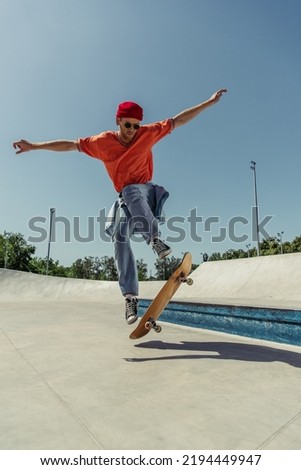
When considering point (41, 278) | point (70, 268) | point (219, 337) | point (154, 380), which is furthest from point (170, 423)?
point (70, 268)

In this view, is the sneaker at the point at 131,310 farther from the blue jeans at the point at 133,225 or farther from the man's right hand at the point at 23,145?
the man's right hand at the point at 23,145

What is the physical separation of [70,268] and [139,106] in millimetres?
82025

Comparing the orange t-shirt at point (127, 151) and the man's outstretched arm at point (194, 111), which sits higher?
the man's outstretched arm at point (194, 111)

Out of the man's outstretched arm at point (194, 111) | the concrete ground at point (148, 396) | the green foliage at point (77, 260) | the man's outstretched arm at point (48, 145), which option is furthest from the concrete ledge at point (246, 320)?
the green foliage at point (77, 260)

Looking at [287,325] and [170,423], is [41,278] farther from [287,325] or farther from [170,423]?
[170,423]

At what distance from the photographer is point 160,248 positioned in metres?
3.26

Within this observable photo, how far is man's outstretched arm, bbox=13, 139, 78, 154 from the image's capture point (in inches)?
137

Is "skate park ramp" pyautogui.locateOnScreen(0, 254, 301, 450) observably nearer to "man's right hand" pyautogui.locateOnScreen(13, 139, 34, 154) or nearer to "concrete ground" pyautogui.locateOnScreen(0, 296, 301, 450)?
"concrete ground" pyautogui.locateOnScreen(0, 296, 301, 450)

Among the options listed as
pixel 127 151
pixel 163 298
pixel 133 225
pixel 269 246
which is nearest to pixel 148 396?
pixel 163 298

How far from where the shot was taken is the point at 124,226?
3.40 m

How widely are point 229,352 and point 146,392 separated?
1253mm

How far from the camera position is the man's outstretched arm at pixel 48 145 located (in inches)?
137

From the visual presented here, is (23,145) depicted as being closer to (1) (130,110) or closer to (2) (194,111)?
(1) (130,110)

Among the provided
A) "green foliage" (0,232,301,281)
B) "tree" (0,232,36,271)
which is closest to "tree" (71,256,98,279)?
"green foliage" (0,232,301,281)
